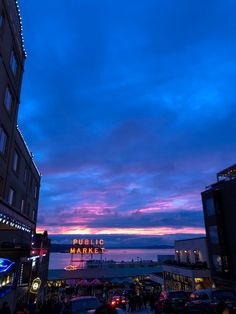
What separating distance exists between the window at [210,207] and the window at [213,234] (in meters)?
1.78

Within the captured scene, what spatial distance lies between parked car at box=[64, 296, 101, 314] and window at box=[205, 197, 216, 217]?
95.2 ft

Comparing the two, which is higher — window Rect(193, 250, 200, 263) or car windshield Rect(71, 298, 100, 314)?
window Rect(193, 250, 200, 263)

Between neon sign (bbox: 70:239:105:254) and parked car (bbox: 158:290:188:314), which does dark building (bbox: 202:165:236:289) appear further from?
neon sign (bbox: 70:239:105:254)

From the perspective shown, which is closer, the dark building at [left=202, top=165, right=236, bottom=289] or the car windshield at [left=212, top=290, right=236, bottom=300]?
the car windshield at [left=212, top=290, right=236, bottom=300]

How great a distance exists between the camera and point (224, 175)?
42.8 m

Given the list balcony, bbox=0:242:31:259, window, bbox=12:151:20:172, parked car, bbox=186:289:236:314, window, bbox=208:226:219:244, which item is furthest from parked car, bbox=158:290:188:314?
window, bbox=12:151:20:172

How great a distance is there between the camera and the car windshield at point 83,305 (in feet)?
43.2

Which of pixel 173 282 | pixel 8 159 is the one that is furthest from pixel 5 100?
pixel 173 282

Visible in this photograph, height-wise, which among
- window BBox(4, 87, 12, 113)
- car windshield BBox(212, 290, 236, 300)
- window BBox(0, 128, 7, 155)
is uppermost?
window BBox(4, 87, 12, 113)

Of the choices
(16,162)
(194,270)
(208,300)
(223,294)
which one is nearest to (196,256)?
(194,270)

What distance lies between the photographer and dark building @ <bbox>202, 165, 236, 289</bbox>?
36.2 meters

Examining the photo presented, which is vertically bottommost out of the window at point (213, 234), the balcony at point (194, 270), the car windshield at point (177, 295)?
the car windshield at point (177, 295)

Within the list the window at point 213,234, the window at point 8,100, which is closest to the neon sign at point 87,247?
the window at point 213,234

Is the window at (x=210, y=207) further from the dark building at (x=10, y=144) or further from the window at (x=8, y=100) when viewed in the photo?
the window at (x=8, y=100)
